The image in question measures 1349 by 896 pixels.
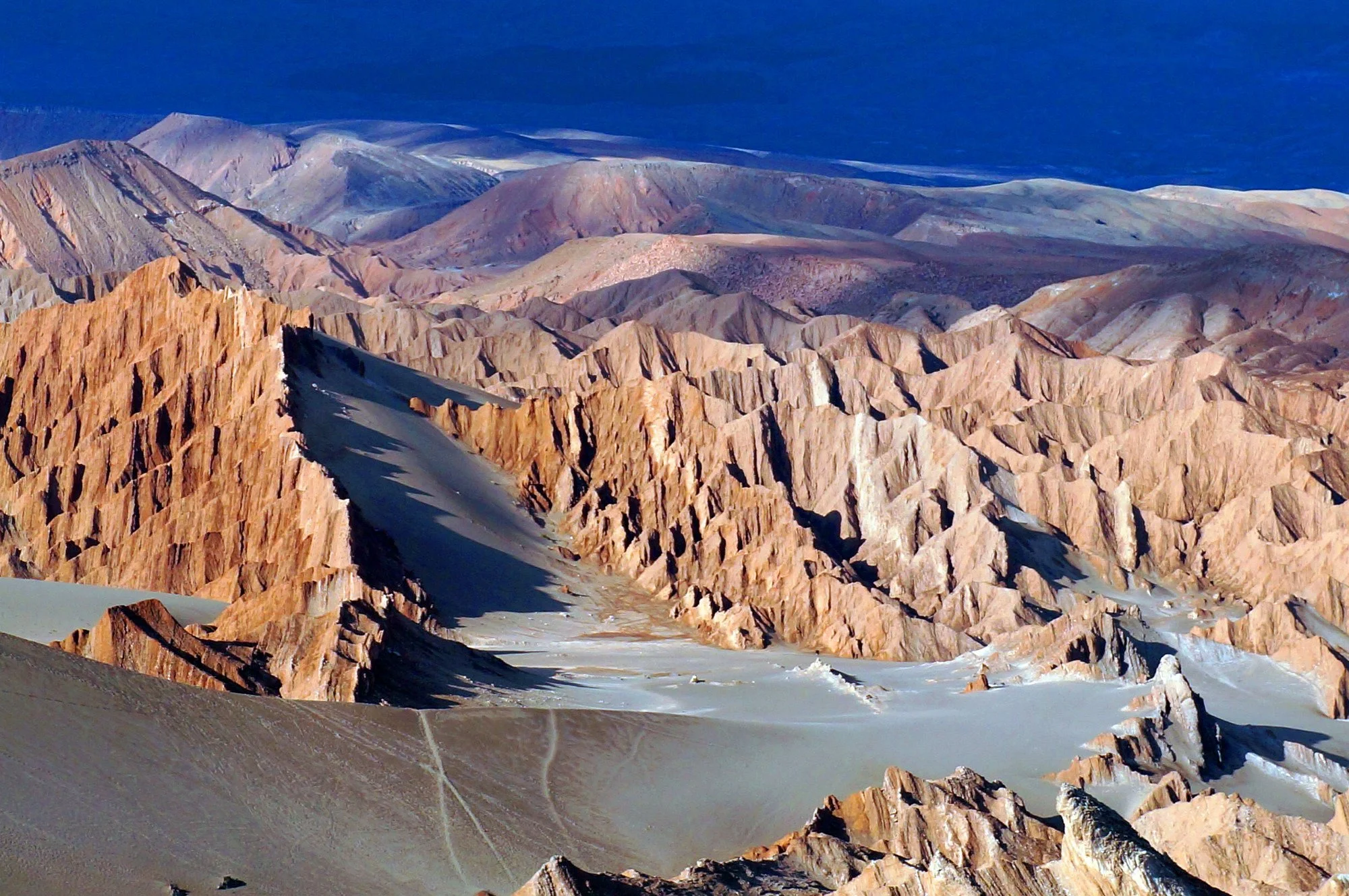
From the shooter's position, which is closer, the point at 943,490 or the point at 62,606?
the point at 62,606

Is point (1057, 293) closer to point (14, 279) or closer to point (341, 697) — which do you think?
point (14, 279)


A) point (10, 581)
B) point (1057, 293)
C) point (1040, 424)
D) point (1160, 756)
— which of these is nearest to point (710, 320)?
point (1057, 293)

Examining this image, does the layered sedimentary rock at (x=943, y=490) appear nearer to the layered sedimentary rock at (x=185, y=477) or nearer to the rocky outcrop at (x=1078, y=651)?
the rocky outcrop at (x=1078, y=651)

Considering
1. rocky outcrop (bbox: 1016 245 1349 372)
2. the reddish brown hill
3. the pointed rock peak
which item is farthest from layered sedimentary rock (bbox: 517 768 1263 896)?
rocky outcrop (bbox: 1016 245 1349 372)

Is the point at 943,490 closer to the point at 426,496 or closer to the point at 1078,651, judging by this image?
the point at 426,496

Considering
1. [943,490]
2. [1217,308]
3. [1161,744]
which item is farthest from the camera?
[1217,308]

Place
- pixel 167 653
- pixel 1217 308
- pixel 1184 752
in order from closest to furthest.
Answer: pixel 167 653 < pixel 1184 752 < pixel 1217 308

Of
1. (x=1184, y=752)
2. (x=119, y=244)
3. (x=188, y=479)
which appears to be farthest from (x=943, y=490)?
(x=119, y=244)

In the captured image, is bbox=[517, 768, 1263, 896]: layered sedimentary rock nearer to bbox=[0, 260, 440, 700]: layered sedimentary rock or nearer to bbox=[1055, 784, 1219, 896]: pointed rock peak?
bbox=[1055, 784, 1219, 896]: pointed rock peak

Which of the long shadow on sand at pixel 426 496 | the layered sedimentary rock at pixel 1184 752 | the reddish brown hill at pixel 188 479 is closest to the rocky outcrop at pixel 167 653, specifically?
the reddish brown hill at pixel 188 479
